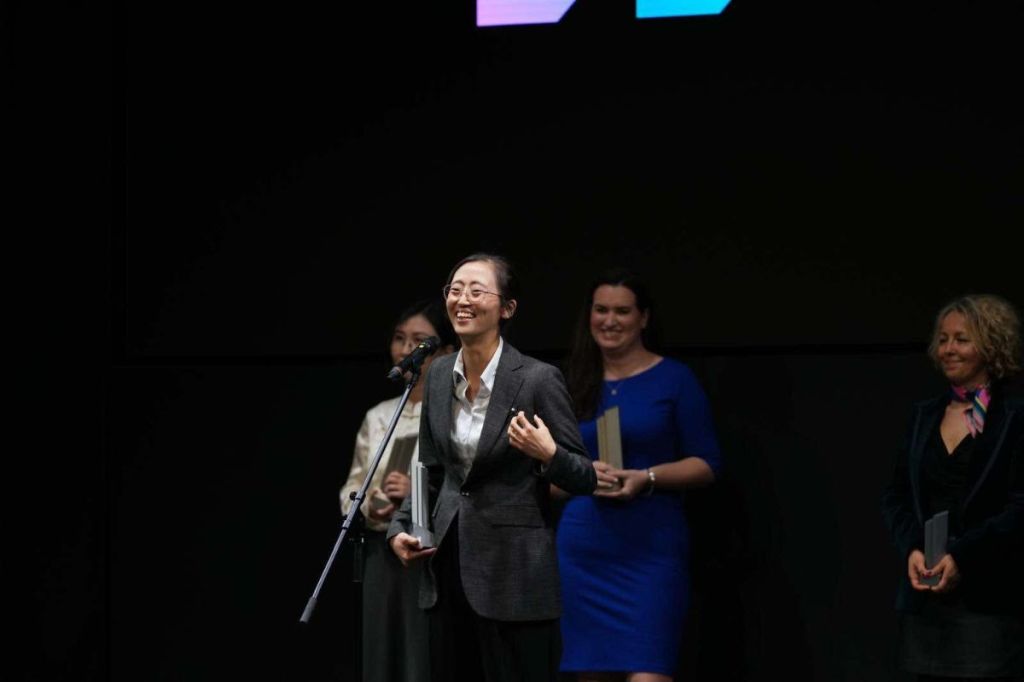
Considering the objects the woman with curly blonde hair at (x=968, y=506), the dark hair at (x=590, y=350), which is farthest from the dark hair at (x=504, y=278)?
the woman with curly blonde hair at (x=968, y=506)

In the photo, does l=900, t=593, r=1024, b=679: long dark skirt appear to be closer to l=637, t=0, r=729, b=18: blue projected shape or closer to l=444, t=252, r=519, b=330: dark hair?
l=444, t=252, r=519, b=330: dark hair

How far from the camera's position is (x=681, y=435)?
440cm

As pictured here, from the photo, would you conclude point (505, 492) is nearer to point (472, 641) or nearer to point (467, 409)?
point (467, 409)

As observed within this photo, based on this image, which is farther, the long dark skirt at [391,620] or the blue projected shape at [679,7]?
the blue projected shape at [679,7]

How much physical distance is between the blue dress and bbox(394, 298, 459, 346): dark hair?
1.75 ft

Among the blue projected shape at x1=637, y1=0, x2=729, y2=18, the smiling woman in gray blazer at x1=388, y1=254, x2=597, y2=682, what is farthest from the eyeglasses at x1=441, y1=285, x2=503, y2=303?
the blue projected shape at x1=637, y1=0, x2=729, y2=18

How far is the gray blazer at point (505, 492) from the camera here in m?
3.25

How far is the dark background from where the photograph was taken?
4.83m

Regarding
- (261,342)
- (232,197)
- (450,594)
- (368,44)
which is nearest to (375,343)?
(261,342)

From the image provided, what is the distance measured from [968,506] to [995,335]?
49 centimetres

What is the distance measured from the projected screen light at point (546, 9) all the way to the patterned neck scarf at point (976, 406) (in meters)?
1.71

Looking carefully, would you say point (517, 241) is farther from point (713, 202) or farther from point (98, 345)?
point (98, 345)

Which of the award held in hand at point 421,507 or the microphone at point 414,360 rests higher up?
the microphone at point 414,360

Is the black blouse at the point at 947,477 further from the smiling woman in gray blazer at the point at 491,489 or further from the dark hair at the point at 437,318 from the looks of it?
the dark hair at the point at 437,318
